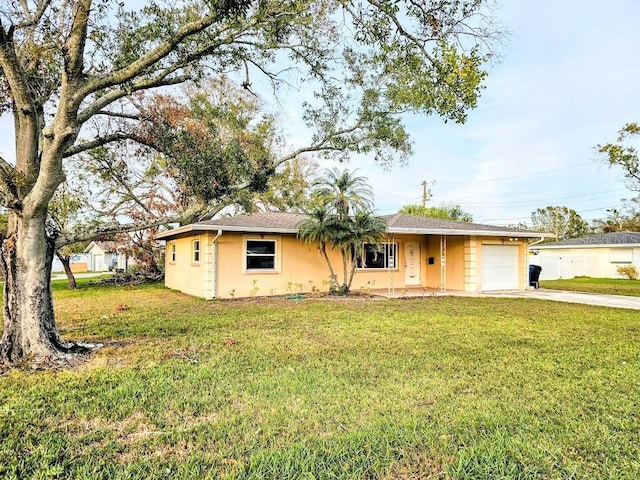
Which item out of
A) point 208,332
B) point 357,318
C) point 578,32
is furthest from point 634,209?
point 208,332

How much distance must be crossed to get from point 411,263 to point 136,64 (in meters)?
13.6

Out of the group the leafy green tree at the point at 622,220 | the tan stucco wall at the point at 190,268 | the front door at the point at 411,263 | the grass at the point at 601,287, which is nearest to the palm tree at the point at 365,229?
the front door at the point at 411,263

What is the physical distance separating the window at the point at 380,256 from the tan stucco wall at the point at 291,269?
23 centimetres

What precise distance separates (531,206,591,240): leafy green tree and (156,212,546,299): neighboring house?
35.2m

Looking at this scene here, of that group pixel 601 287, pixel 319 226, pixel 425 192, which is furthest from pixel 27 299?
pixel 425 192

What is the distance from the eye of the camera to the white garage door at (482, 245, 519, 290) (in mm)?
16016

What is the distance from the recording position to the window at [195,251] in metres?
14.3

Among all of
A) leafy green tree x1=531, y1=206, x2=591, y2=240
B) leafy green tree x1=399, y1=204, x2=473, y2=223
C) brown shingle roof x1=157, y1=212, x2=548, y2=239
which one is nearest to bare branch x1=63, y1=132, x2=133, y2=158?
brown shingle roof x1=157, y1=212, x2=548, y2=239

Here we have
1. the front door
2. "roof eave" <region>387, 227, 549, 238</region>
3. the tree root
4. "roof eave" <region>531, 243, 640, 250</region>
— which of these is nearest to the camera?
the tree root

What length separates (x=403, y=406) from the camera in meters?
3.93

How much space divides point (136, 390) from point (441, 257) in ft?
44.9

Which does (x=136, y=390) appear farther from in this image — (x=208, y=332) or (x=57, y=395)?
(x=208, y=332)

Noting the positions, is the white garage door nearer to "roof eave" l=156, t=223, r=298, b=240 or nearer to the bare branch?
"roof eave" l=156, t=223, r=298, b=240

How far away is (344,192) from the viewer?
13.1m
